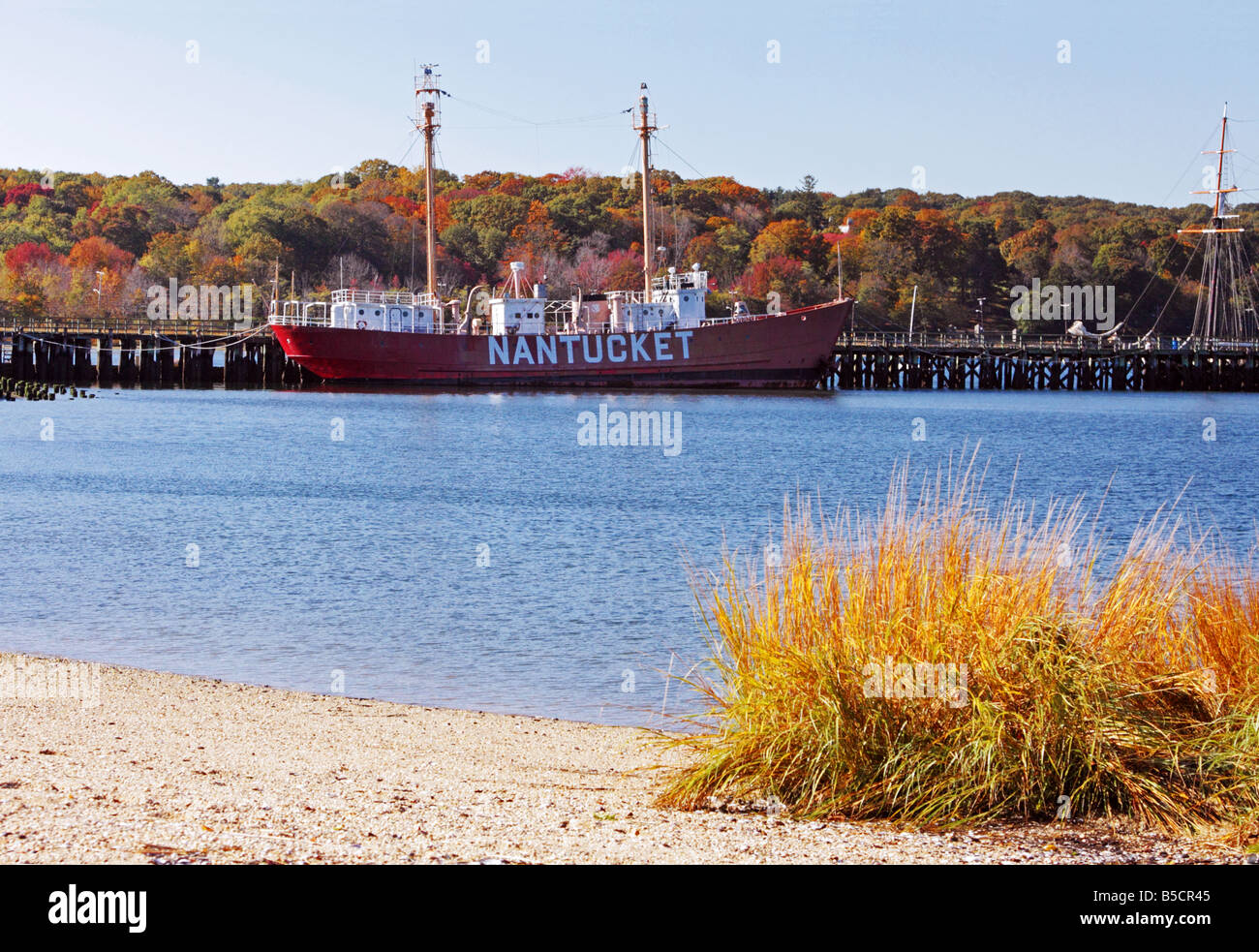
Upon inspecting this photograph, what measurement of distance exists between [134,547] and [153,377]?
52.9 m

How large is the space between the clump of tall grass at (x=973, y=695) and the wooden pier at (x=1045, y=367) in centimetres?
6862

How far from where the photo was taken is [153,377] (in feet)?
221

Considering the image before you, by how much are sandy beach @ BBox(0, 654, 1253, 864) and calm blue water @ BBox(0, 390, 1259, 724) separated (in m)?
1.65

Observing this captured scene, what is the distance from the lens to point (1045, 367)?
8006cm

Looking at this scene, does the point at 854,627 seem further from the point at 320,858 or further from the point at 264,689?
the point at 264,689

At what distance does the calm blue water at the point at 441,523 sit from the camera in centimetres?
1148

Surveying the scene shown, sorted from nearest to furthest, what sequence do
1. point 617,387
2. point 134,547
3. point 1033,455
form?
1. point 134,547
2. point 1033,455
3. point 617,387

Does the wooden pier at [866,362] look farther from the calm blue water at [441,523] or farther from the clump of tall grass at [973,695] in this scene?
the clump of tall grass at [973,695]

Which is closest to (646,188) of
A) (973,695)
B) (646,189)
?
(646,189)

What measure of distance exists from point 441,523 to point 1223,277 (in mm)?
81658

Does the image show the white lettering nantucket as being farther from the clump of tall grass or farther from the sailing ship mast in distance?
the clump of tall grass

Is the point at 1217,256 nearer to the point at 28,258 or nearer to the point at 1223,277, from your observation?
the point at 1223,277
